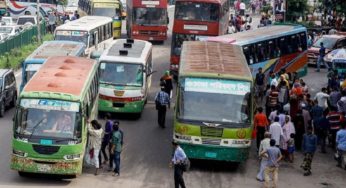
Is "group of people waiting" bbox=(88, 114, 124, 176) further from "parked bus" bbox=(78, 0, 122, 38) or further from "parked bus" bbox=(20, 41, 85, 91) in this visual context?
"parked bus" bbox=(78, 0, 122, 38)

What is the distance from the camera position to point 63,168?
68.1ft

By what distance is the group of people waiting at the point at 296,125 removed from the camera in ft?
72.4

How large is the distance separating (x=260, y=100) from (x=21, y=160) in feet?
48.7

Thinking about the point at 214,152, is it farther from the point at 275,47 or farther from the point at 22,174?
the point at 275,47

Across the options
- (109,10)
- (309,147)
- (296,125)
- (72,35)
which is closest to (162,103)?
(296,125)

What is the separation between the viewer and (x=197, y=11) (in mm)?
40594

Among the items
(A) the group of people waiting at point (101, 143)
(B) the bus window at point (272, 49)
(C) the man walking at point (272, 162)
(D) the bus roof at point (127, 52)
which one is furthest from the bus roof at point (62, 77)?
(B) the bus window at point (272, 49)

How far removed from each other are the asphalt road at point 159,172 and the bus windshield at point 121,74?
2206mm

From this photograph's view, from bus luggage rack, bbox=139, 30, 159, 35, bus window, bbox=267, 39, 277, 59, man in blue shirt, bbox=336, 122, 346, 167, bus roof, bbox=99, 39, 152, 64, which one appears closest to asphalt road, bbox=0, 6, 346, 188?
man in blue shirt, bbox=336, 122, 346, 167

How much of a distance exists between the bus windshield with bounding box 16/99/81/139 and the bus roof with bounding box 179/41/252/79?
393cm

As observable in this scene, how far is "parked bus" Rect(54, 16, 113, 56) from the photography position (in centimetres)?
3994

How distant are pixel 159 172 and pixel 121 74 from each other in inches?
308

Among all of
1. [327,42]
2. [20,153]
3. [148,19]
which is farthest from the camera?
[148,19]

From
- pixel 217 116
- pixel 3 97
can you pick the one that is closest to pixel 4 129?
pixel 3 97
